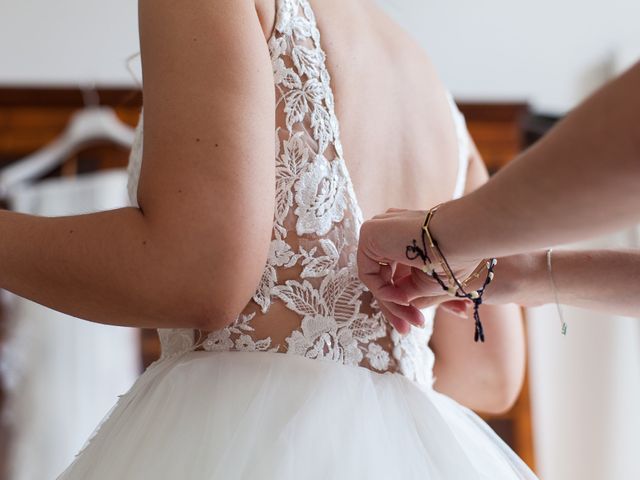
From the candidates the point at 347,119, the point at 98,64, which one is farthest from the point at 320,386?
the point at 98,64

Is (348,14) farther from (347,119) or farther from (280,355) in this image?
(280,355)

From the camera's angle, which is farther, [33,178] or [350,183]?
[33,178]

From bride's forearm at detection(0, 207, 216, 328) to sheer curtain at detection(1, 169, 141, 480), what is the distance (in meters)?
1.61

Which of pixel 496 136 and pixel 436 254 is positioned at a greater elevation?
pixel 496 136

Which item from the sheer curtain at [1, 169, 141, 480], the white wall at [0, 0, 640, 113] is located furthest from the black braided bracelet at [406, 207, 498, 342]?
the white wall at [0, 0, 640, 113]

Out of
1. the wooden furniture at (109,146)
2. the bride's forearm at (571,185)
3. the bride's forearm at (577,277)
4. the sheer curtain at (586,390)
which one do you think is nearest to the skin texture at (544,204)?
the bride's forearm at (571,185)

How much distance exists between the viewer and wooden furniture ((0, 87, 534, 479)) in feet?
8.00

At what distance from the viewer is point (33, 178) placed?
8.20ft

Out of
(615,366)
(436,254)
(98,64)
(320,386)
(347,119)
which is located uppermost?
(98,64)

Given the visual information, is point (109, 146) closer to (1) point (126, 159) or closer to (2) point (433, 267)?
(1) point (126, 159)

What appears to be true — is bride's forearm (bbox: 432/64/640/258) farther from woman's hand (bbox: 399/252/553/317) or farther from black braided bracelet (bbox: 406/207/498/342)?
woman's hand (bbox: 399/252/553/317)

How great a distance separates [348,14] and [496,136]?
5.73 feet

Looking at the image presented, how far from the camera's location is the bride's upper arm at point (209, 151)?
2.13ft

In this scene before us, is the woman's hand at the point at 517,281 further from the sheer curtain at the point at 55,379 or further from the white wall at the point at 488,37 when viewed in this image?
the white wall at the point at 488,37
